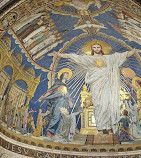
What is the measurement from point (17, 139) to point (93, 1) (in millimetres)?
5701

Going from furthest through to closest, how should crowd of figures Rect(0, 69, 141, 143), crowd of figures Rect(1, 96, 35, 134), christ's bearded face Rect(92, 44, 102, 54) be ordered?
1. christ's bearded face Rect(92, 44, 102, 54)
2. crowd of figures Rect(0, 69, 141, 143)
3. crowd of figures Rect(1, 96, 35, 134)

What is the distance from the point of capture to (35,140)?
490 inches

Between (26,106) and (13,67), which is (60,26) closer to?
(13,67)

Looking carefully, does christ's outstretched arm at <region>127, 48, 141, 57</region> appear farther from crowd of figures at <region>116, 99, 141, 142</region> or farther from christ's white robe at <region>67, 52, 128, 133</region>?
crowd of figures at <region>116, 99, 141, 142</region>

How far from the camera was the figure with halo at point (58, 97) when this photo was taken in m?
13.0

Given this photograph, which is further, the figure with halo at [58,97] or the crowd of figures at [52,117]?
the figure with halo at [58,97]

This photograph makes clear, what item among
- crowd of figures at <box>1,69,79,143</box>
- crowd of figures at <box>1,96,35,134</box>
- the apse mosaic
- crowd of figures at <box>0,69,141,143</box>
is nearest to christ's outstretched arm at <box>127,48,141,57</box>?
the apse mosaic

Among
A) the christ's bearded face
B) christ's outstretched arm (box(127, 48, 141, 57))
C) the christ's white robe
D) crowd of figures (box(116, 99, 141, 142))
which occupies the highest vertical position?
the christ's bearded face

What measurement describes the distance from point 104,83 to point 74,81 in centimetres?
124

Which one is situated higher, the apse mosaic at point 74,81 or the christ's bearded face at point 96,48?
the christ's bearded face at point 96,48

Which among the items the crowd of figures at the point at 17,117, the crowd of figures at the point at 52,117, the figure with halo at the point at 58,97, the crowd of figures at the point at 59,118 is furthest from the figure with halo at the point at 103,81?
the crowd of figures at the point at 17,117

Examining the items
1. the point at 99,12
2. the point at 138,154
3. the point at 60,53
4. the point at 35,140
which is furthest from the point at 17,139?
the point at 99,12

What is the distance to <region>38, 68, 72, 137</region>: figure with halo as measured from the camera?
42.6ft

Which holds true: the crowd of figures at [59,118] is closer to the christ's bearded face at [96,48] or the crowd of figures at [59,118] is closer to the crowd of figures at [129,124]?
the crowd of figures at [129,124]
